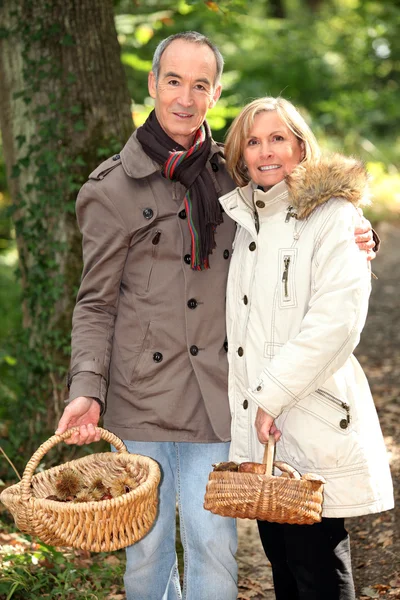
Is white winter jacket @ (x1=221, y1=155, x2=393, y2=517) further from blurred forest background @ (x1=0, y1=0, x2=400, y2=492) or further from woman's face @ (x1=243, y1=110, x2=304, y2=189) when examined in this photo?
blurred forest background @ (x1=0, y1=0, x2=400, y2=492)

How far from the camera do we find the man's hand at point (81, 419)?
2.97 m

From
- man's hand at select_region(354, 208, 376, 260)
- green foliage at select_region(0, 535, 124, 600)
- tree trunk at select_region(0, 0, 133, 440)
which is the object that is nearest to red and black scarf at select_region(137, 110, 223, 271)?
man's hand at select_region(354, 208, 376, 260)

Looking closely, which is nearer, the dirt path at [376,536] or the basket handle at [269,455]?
the basket handle at [269,455]

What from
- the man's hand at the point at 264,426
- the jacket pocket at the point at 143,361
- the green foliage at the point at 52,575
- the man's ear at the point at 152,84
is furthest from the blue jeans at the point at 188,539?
the man's ear at the point at 152,84

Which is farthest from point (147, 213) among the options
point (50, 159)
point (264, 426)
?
point (50, 159)

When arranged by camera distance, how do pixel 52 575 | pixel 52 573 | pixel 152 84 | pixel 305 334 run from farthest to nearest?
pixel 52 573, pixel 52 575, pixel 152 84, pixel 305 334

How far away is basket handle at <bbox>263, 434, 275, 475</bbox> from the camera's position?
271 cm

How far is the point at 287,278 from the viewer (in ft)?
9.40

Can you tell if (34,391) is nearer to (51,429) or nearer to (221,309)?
(51,429)

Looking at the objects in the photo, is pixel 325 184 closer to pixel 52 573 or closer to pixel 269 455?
pixel 269 455

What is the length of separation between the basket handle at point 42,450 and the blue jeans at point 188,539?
0.16 metres

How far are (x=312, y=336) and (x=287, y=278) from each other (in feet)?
0.93

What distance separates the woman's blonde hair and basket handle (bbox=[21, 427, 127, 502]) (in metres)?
1.26

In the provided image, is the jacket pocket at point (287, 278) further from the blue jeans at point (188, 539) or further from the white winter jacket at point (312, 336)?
the blue jeans at point (188, 539)
